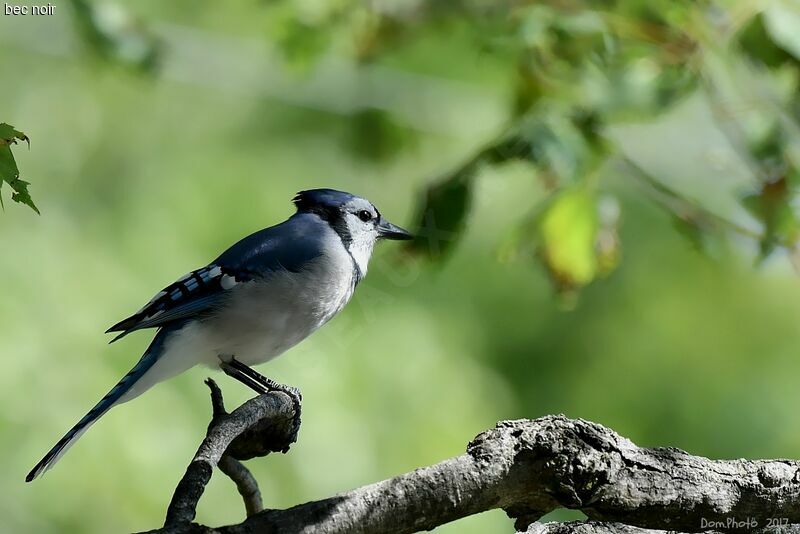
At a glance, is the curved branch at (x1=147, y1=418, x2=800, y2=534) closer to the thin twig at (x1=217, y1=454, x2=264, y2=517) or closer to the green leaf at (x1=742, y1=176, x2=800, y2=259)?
the thin twig at (x1=217, y1=454, x2=264, y2=517)

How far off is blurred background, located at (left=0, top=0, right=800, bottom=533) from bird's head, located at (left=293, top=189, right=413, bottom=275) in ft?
0.54

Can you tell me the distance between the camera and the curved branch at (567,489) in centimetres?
159

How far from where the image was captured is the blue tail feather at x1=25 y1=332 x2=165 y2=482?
6.07ft

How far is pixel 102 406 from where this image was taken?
2.12m

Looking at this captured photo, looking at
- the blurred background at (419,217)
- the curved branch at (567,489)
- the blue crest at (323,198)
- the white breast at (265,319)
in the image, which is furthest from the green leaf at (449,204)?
the curved branch at (567,489)

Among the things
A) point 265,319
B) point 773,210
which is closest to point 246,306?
point 265,319

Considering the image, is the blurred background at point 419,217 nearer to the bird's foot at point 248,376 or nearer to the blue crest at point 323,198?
the blue crest at point 323,198

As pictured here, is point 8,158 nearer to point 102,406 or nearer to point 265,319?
point 102,406

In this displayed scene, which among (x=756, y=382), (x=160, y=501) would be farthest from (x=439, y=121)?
(x=160, y=501)

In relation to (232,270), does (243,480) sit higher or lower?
lower

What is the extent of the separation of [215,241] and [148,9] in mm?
1606

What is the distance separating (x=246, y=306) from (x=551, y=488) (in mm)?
892

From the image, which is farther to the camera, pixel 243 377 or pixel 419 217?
pixel 419 217

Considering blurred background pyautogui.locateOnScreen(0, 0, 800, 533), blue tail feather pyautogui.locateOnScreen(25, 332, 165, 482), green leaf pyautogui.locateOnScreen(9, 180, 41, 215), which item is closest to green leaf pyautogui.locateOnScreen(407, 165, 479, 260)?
blurred background pyautogui.locateOnScreen(0, 0, 800, 533)
